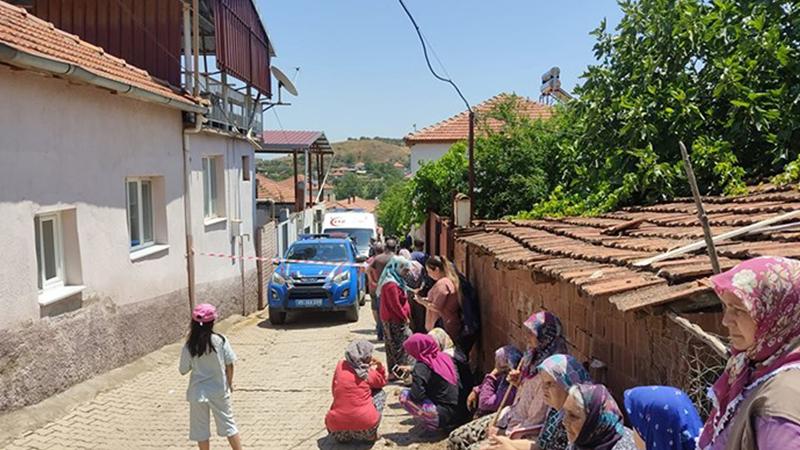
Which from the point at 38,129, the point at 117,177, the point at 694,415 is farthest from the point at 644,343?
the point at 117,177

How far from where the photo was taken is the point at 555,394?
Result: 3.46 m

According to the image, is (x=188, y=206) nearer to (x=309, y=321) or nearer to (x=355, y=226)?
(x=309, y=321)

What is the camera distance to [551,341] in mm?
4289

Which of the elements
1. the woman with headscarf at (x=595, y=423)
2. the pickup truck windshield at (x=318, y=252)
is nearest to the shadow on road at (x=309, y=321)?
the pickup truck windshield at (x=318, y=252)

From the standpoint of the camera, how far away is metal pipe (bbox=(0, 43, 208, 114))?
6.08m

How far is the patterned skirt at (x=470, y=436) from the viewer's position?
16.0 feet

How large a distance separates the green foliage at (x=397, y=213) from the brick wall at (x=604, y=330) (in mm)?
8808

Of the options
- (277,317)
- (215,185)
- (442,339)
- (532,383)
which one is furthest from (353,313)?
(532,383)

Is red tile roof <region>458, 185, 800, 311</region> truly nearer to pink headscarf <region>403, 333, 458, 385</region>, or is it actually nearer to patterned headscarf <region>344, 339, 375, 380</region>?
pink headscarf <region>403, 333, 458, 385</region>

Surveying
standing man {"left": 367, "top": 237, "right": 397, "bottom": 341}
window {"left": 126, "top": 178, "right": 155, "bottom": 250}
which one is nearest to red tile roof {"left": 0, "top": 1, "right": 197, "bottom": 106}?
window {"left": 126, "top": 178, "right": 155, "bottom": 250}

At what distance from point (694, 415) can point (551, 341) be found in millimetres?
1631

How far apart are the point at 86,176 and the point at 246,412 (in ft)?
11.7

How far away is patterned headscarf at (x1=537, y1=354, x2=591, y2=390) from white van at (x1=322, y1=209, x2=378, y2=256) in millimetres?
17096

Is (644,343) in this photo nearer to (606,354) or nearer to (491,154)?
(606,354)
